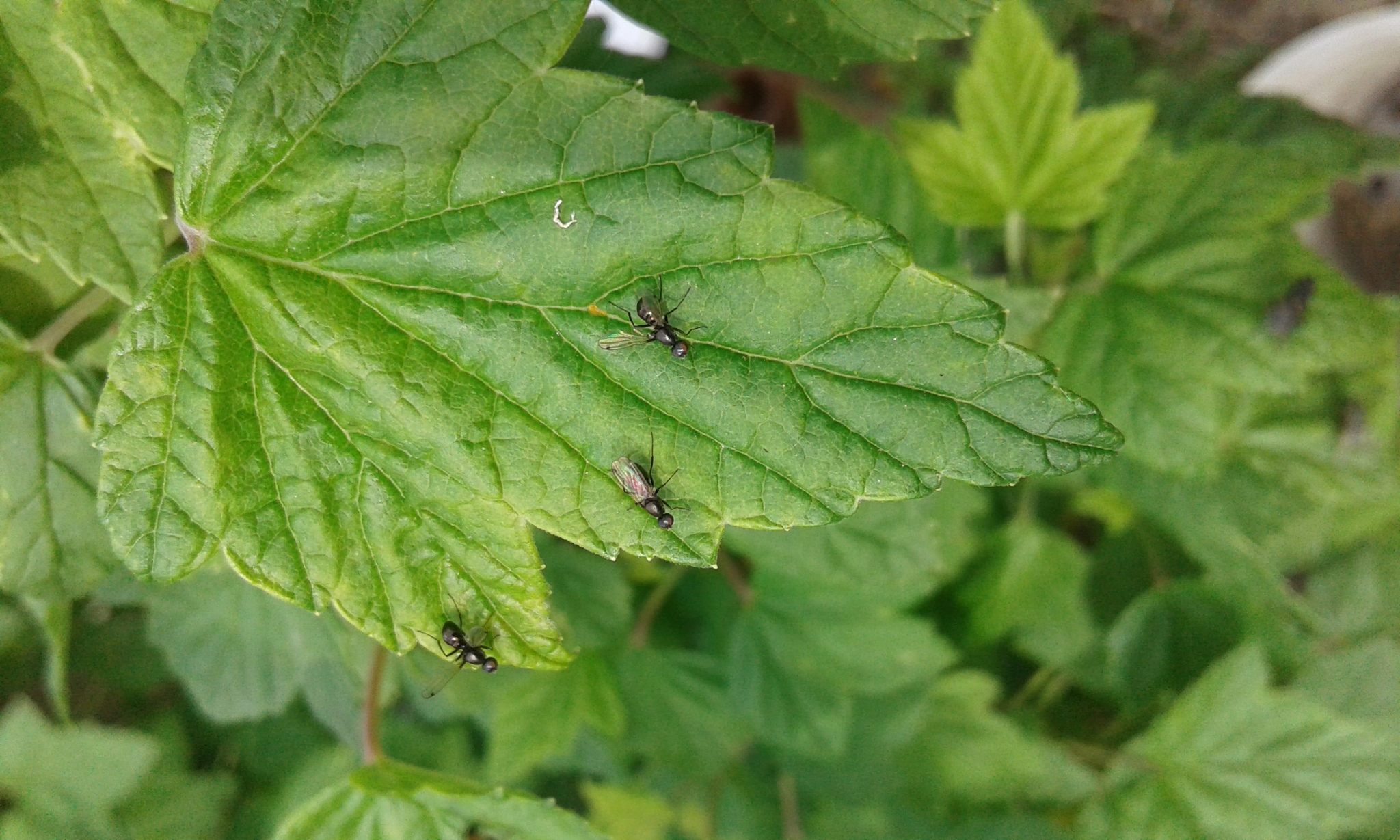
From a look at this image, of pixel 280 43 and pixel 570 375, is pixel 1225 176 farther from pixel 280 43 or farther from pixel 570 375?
pixel 280 43

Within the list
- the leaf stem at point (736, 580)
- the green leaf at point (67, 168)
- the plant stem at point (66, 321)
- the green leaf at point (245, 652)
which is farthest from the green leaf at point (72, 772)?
the green leaf at point (67, 168)

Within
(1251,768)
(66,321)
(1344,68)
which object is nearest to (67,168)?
(66,321)

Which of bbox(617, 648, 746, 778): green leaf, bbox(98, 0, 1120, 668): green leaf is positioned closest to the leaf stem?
bbox(617, 648, 746, 778): green leaf

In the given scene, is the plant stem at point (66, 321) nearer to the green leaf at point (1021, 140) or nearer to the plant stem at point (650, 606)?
the plant stem at point (650, 606)

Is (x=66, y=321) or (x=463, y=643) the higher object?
(x=66, y=321)

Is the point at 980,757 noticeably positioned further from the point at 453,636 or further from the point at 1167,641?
the point at 453,636
